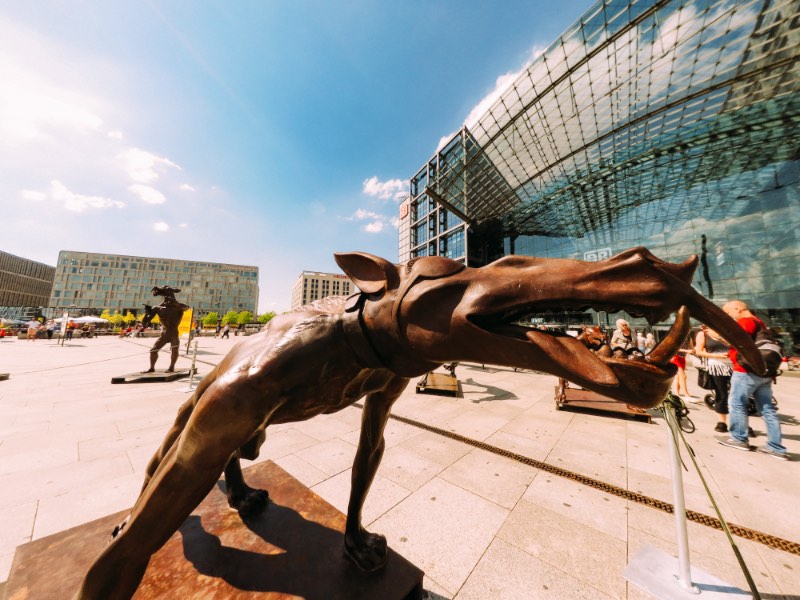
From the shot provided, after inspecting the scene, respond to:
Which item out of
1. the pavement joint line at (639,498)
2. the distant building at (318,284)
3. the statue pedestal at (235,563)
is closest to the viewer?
the statue pedestal at (235,563)

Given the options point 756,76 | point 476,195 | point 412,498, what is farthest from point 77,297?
point 756,76

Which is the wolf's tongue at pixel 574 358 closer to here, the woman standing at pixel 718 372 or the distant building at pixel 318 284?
the woman standing at pixel 718 372

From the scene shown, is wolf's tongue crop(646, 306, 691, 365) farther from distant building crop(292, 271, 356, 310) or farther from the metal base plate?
distant building crop(292, 271, 356, 310)

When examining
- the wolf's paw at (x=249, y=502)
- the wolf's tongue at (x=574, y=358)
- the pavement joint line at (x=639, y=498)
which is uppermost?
the wolf's tongue at (x=574, y=358)

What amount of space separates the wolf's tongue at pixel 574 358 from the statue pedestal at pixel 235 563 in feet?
5.24

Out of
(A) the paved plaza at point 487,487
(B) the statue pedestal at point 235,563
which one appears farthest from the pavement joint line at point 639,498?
(B) the statue pedestal at point 235,563

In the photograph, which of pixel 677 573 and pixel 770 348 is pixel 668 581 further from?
pixel 770 348

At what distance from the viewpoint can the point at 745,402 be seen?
172 inches

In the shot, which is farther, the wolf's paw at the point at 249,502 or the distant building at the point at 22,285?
the distant building at the point at 22,285

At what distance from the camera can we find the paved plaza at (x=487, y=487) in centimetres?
219

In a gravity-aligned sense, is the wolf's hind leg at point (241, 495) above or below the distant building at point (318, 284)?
below

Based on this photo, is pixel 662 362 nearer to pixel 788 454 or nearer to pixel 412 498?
pixel 412 498

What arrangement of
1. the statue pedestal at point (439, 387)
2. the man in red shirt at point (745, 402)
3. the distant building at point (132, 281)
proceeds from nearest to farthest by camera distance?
the man in red shirt at point (745, 402) → the statue pedestal at point (439, 387) → the distant building at point (132, 281)

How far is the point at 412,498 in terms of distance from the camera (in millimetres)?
2943
